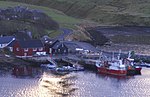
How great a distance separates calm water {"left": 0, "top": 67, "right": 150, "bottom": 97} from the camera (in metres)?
60.6

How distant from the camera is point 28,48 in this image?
81.6 m

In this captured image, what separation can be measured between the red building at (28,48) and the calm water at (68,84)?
6888 millimetres

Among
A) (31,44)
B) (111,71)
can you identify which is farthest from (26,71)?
(111,71)

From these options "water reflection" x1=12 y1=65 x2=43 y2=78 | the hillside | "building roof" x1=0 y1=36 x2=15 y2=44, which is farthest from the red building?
the hillside

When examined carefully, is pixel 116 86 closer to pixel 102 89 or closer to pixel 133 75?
pixel 102 89

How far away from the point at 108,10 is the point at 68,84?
350 feet

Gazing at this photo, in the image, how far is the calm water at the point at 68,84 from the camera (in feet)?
199

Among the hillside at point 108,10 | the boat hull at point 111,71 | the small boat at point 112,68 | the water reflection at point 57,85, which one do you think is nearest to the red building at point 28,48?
the water reflection at point 57,85

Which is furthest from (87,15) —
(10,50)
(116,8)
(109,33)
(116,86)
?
(116,86)

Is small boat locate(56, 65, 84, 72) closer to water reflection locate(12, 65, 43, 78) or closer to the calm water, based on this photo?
the calm water

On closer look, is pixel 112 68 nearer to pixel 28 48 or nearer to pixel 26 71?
pixel 26 71

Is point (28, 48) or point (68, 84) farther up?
point (28, 48)

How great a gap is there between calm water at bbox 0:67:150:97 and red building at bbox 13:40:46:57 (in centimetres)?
689

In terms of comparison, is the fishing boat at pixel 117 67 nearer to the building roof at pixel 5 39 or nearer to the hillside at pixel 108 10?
the building roof at pixel 5 39
